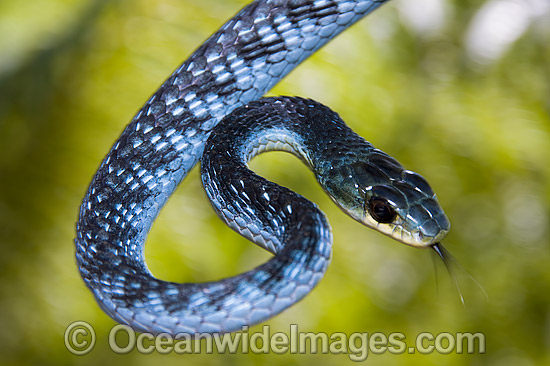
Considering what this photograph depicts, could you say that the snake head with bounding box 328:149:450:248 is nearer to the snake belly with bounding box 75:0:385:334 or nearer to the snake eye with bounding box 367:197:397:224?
the snake eye with bounding box 367:197:397:224

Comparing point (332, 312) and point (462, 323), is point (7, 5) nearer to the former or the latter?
point (332, 312)

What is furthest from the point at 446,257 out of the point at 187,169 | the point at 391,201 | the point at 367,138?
the point at 367,138

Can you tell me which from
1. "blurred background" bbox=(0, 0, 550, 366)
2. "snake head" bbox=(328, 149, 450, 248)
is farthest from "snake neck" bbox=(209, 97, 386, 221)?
"blurred background" bbox=(0, 0, 550, 366)

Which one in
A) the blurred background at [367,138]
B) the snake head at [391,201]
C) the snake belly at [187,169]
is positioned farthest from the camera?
the blurred background at [367,138]

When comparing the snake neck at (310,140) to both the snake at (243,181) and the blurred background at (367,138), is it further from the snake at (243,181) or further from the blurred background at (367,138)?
the blurred background at (367,138)

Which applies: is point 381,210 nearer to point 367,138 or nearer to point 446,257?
point 446,257

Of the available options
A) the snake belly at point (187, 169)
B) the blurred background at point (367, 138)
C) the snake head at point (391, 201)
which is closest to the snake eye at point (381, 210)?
the snake head at point (391, 201)

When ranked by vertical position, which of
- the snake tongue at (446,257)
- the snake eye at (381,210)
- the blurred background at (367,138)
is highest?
the blurred background at (367,138)
